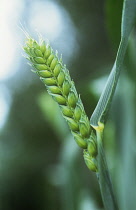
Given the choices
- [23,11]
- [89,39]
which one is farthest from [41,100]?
[23,11]

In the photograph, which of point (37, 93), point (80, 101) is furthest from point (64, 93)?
point (37, 93)

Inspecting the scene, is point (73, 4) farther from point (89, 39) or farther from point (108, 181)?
point (108, 181)

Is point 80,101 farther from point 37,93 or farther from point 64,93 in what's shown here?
point 37,93

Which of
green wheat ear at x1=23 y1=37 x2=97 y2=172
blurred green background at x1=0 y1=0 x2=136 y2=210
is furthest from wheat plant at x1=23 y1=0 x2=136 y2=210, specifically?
blurred green background at x1=0 y1=0 x2=136 y2=210

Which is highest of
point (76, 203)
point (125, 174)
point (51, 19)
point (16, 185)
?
point (125, 174)

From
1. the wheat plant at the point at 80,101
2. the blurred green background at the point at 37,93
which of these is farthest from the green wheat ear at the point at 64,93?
the blurred green background at the point at 37,93

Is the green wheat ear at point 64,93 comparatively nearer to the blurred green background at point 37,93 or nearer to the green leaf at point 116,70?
the green leaf at point 116,70

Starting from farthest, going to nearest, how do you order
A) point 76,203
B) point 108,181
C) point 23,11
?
point 23,11 → point 76,203 → point 108,181

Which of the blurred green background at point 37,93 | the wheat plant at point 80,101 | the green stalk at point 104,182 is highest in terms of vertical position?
the wheat plant at point 80,101
